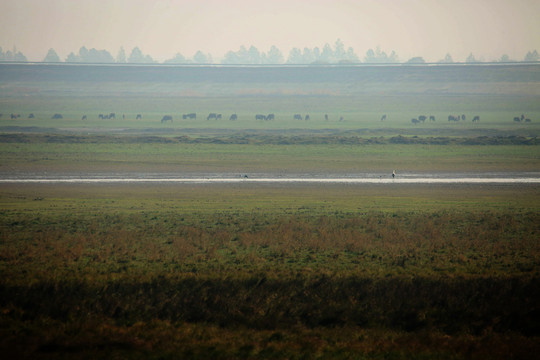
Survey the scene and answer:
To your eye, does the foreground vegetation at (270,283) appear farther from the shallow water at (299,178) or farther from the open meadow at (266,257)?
the shallow water at (299,178)

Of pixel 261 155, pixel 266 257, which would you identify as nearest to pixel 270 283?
pixel 266 257

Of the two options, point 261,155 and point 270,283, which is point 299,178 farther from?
point 270,283

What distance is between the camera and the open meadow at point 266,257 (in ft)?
51.5

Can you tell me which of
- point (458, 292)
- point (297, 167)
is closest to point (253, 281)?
point (458, 292)

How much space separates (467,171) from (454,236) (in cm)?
2135

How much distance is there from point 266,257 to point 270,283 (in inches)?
104

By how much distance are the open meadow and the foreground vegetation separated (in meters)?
0.06

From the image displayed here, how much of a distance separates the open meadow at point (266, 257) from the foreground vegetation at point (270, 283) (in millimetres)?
61

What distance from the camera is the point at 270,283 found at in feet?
61.4

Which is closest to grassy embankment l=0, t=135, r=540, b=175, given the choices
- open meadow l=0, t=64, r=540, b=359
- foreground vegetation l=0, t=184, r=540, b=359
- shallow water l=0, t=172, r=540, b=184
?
open meadow l=0, t=64, r=540, b=359

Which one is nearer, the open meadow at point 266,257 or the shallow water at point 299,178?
the open meadow at point 266,257

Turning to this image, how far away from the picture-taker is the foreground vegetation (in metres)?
15.4

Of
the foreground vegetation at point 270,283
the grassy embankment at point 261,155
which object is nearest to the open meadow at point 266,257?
the foreground vegetation at point 270,283

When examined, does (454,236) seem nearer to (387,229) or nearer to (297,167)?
(387,229)
